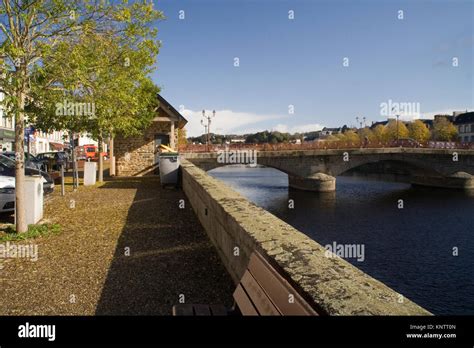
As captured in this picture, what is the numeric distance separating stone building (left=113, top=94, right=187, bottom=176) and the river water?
9710 mm

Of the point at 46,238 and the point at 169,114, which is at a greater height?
the point at 169,114

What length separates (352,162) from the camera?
4356 centimetres

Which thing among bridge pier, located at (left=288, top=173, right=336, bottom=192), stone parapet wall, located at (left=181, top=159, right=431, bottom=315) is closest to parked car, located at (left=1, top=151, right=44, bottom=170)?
stone parapet wall, located at (left=181, top=159, right=431, bottom=315)

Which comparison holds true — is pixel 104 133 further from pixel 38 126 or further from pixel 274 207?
pixel 274 207

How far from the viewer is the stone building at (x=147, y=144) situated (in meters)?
26.0

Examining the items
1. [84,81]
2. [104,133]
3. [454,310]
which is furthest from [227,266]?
[104,133]

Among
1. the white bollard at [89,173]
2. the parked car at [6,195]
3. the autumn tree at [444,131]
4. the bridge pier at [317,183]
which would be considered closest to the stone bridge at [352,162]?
the bridge pier at [317,183]

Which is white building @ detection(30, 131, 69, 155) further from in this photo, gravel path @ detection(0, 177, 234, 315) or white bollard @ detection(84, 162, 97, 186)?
gravel path @ detection(0, 177, 234, 315)

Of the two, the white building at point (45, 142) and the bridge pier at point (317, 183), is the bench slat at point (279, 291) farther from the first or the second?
the white building at point (45, 142)

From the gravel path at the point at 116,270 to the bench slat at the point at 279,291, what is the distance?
6.23ft

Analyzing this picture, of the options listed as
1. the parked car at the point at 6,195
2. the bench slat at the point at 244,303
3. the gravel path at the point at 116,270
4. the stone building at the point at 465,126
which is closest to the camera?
the bench slat at the point at 244,303

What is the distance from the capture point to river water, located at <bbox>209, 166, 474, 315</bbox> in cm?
1266

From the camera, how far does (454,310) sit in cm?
1088
